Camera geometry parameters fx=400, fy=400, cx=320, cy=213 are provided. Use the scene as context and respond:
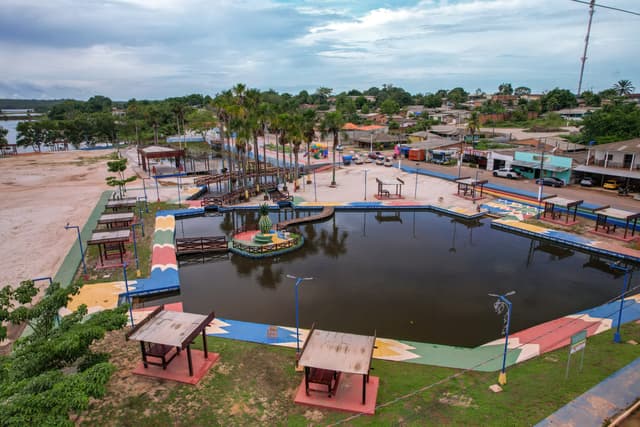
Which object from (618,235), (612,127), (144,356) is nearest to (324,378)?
(144,356)

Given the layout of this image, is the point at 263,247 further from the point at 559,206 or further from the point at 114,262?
the point at 559,206

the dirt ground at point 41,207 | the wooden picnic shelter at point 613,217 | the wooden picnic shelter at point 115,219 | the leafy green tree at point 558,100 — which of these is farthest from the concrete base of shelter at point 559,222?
the leafy green tree at point 558,100

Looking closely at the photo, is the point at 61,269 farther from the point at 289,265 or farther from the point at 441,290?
the point at 441,290

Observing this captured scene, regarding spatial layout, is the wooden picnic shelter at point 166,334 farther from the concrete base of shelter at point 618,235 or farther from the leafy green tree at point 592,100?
the leafy green tree at point 592,100

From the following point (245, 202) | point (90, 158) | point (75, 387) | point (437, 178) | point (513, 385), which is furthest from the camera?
point (90, 158)

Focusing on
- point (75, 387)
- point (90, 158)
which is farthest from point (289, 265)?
point (90, 158)

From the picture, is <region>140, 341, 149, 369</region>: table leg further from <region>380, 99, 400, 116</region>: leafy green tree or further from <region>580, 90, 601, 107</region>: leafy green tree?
<region>580, 90, 601, 107</region>: leafy green tree

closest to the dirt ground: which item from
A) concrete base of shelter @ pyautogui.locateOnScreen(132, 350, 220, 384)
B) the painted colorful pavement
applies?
the painted colorful pavement
